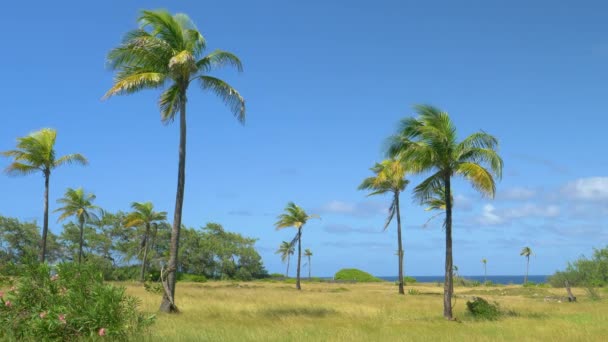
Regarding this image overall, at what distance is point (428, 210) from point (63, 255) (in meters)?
49.0

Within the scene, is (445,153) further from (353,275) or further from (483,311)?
(353,275)

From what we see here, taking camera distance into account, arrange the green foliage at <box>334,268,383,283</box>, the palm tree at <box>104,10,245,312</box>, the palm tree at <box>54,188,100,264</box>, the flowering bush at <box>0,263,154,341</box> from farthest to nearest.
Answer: the green foliage at <box>334,268,383,283</box>, the palm tree at <box>54,188,100,264</box>, the palm tree at <box>104,10,245,312</box>, the flowering bush at <box>0,263,154,341</box>

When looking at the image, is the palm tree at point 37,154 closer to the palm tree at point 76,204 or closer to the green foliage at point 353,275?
the palm tree at point 76,204

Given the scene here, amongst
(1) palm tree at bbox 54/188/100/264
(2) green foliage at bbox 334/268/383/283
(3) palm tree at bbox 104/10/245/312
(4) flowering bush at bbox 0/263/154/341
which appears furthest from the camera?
(2) green foliage at bbox 334/268/383/283

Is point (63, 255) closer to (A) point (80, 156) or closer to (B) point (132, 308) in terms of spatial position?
(A) point (80, 156)

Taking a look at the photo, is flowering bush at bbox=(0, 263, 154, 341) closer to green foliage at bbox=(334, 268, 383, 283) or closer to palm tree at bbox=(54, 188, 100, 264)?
palm tree at bbox=(54, 188, 100, 264)

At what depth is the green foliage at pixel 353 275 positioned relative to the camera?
85.0 metres

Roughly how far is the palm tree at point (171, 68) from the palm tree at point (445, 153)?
6.58 meters

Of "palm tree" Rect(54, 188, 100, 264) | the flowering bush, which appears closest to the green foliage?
"palm tree" Rect(54, 188, 100, 264)

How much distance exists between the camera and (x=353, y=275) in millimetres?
86188

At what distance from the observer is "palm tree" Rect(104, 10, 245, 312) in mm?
19641

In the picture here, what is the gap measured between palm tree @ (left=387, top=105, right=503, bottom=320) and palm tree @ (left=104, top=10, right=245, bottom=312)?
6.58m

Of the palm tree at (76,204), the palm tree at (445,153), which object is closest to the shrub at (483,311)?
the palm tree at (445,153)

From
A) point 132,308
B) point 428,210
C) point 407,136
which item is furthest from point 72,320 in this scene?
point 428,210
